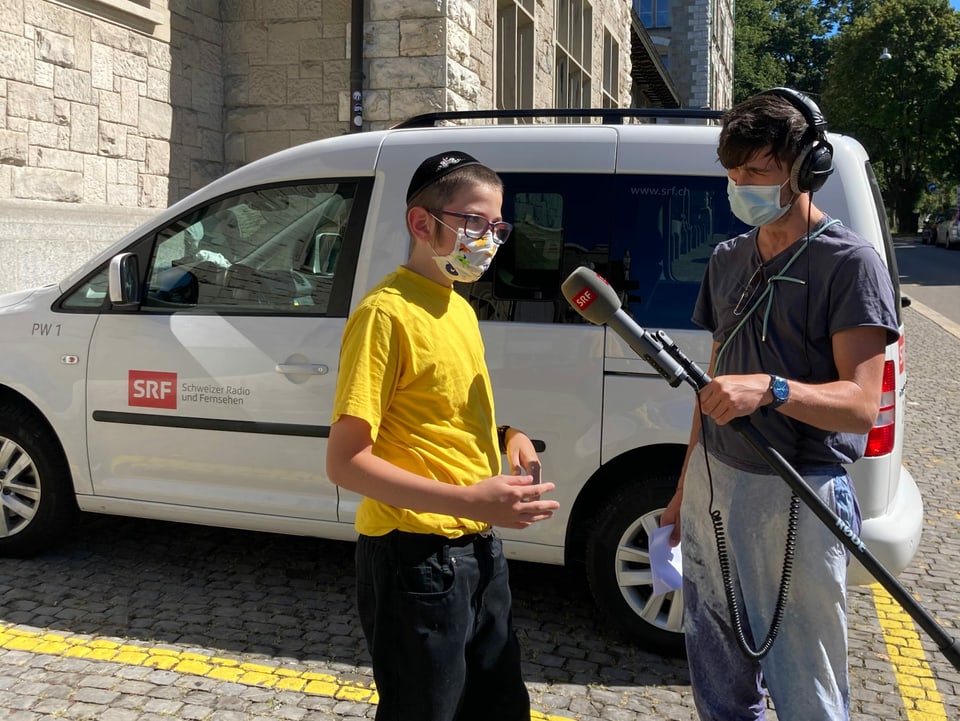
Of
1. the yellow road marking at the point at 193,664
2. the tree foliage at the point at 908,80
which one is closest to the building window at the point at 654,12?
the tree foliage at the point at 908,80

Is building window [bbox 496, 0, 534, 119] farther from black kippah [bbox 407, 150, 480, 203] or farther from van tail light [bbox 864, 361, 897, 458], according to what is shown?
A: black kippah [bbox 407, 150, 480, 203]

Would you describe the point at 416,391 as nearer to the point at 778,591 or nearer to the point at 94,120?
the point at 778,591

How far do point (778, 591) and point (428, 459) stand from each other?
86 cm

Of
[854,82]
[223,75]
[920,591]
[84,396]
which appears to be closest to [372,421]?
[84,396]

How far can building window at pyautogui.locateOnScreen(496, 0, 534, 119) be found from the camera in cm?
1532

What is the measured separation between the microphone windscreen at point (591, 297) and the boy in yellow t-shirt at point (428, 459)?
31 centimetres

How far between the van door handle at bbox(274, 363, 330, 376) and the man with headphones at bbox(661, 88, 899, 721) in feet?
7.00

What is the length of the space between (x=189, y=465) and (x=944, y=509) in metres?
4.53

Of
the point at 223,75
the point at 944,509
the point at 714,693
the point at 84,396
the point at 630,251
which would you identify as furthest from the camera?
the point at 223,75

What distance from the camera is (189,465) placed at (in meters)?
4.48

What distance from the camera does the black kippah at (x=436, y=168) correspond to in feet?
7.20

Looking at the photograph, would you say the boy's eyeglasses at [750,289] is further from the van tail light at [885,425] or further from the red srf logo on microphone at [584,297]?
the van tail light at [885,425]

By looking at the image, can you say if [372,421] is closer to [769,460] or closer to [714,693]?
[769,460]

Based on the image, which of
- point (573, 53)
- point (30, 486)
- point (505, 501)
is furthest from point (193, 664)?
point (573, 53)
